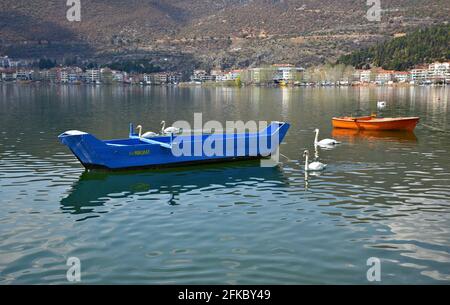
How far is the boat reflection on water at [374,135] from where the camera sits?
103 feet

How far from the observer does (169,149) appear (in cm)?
2153

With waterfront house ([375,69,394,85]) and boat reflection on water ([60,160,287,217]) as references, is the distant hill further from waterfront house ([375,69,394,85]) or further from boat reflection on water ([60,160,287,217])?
boat reflection on water ([60,160,287,217])

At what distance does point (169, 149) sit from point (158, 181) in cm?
218

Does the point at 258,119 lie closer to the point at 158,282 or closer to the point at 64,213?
the point at 64,213

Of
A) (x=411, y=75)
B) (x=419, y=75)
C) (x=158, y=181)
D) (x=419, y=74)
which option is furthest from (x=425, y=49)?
(x=158, y=181)

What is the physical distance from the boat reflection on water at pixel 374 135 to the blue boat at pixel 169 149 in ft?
31.1

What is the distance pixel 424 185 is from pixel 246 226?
860 centimetres

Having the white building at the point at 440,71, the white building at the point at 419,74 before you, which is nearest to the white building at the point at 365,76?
the white building at the point at 419,74

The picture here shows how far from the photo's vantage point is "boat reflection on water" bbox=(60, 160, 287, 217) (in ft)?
56.4

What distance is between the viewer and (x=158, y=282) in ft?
34.6

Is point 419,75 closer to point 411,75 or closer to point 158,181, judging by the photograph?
point 411,75

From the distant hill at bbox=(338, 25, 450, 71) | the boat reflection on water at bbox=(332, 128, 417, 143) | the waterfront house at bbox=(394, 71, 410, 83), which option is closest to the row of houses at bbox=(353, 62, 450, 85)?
the waterfront house at bbox=(394, 71, 410, 83)

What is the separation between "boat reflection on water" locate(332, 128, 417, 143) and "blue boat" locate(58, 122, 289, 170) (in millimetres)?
9487

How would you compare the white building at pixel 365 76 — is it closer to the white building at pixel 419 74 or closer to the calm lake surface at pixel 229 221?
the white building at pixel 419 74
